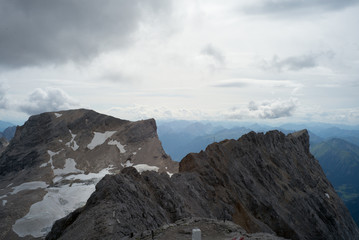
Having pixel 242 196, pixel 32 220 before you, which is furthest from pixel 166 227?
pixel 32 220

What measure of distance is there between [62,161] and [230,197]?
9905 centimetres

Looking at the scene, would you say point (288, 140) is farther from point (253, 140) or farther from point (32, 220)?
point (32, 220)

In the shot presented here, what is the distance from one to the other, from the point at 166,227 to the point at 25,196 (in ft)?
270

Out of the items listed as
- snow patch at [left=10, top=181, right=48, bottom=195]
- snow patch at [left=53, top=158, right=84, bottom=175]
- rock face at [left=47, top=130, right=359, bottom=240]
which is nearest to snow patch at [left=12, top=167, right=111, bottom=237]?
snow patch at [left=53, top=158, right=84, bottom=175]

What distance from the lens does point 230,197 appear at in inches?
2179

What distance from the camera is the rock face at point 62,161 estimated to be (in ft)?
250

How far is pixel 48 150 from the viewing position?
135 metres

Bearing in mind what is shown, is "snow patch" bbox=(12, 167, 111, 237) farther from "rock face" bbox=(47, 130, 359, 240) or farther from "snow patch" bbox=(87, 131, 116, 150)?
"rock face" bbox=(47, 130, 359, 240)

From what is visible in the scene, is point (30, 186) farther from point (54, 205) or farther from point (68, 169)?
point (54, 205)

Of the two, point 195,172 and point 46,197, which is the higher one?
point 195,172

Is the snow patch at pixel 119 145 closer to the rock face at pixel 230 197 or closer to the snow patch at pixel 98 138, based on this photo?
the snow patch at pixel 98 138

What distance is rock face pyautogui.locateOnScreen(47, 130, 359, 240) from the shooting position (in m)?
31.3

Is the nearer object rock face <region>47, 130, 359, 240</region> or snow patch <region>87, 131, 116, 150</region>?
rock face <region>47, 130, 359, 240</region>

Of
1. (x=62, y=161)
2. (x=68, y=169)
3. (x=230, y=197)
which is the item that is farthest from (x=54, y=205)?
(x=230, y=197)
